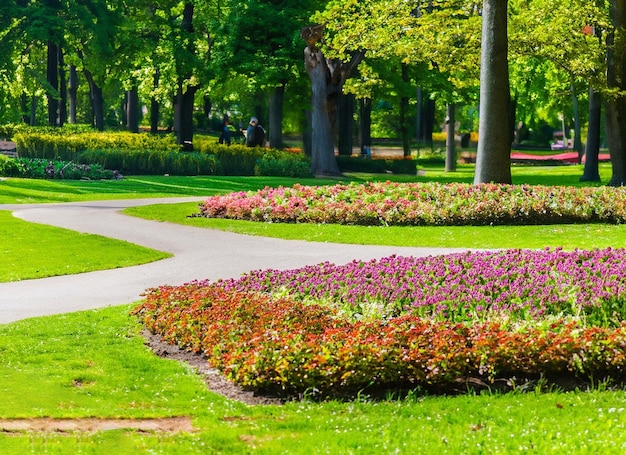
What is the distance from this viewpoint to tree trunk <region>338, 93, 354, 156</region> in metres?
48.3

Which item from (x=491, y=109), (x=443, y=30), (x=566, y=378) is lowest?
(x=566, y=378)

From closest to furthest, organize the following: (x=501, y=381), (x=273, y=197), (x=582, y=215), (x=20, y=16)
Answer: (x=501, y=381) < (x=582, y=215) < (x=273, y=197) < (x=20, y=16)

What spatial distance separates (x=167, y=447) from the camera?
6.79m

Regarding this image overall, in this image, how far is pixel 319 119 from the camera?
37094 millimetres

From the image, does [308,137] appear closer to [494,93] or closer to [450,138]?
[450,138]

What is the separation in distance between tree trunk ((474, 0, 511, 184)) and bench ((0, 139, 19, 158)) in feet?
62.0

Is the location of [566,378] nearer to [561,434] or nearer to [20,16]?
[561,434]

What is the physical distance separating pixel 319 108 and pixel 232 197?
14230mm

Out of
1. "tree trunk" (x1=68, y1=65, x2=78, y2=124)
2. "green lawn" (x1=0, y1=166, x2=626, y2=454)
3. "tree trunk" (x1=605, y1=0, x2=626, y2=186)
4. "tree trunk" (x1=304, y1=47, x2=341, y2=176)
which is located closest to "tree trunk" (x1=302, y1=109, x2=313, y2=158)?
"tree trunk" (x1=304, y1=47, x2=341, y2=176)

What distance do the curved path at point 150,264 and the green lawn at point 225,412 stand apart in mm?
1892

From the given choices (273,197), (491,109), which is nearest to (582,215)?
(491,109)

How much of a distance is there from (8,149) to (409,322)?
102 ft

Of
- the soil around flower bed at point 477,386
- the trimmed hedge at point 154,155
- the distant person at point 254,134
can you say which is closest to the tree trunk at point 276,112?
the distant person at point 254,134

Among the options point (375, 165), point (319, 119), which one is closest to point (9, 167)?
point (319, 119)
